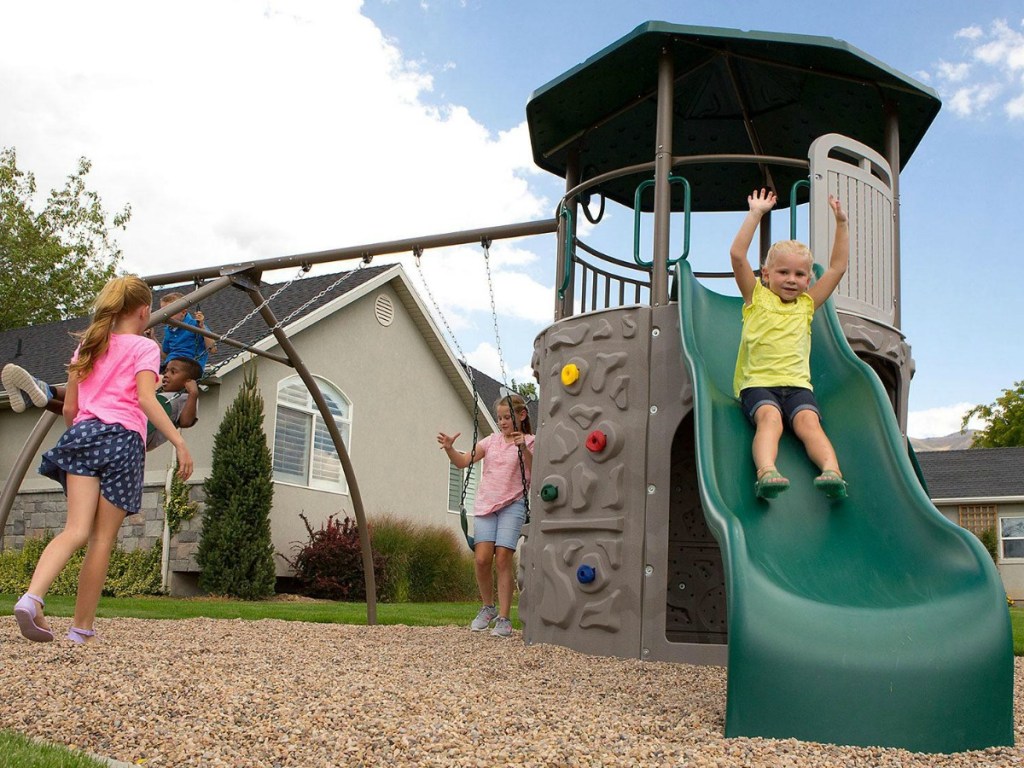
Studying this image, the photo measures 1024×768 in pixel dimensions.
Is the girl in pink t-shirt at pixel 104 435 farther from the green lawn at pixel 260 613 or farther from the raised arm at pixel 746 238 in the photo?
the green lawn at pixel 260 613

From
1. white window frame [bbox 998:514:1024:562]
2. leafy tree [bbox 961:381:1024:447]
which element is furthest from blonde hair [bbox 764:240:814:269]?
leafy tree [bbox 961:381:1024:447]

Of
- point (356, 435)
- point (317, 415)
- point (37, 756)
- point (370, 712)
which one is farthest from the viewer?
point (356, 435)

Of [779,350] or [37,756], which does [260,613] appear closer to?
[779,350]

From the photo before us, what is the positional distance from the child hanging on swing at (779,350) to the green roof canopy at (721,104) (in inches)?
57.6

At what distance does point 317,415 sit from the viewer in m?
16.1

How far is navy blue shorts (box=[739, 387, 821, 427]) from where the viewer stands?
14.8 ft

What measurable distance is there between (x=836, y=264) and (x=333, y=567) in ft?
34.3

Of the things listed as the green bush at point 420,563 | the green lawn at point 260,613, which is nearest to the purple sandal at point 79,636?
the green lawn at point 260,613

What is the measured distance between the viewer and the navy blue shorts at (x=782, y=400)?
4512mm

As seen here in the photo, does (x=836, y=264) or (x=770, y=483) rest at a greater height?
(x=836, y=264)

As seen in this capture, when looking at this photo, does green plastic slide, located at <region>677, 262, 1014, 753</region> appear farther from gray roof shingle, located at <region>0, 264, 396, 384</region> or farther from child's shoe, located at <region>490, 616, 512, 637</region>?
gray roof shingle, located at <region>0, 264, 396, 384</region>

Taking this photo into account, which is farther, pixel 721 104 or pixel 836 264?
pixel 721 104

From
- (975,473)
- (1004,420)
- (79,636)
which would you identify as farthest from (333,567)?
(1004,420)

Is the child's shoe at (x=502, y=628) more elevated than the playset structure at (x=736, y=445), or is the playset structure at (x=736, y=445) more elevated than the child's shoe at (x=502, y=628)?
the playset structure at (x=736, y=445)
